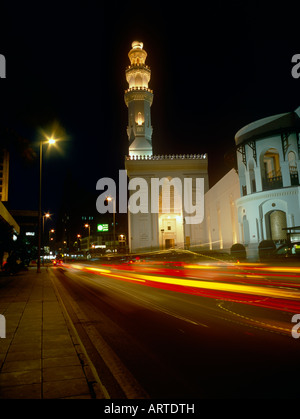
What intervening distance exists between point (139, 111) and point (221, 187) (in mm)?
26787

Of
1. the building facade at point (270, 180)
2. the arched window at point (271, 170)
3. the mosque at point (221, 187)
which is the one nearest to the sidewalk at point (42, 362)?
the mosque at point (221, 187)

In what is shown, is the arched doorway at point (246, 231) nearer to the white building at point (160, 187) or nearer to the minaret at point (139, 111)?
the white building at point (160, 187)

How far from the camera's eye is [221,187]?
42.8m

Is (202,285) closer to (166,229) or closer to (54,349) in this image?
(54,349)

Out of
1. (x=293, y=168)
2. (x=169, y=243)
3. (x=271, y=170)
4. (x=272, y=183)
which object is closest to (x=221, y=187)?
(x=271, y=170)

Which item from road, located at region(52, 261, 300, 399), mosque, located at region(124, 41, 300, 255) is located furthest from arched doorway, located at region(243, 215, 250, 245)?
road, located at region(52, 261, 300, 399)

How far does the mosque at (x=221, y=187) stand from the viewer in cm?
2948

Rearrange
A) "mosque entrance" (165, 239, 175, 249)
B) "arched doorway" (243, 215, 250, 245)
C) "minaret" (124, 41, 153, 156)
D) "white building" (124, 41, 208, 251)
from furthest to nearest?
1. "minaret" (124, 41, 153, 156)
2. "white building" (124, 41, 208, 251)
3. "mosque entrance" (165, 239, 175, 249)
4. "arched doorway" (243, 215, 250, 245)

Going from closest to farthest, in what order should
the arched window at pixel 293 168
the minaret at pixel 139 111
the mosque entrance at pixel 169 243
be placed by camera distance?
the arched window at pixel 293 168, the mosque entrance at pixel 169 243, the minaret at pixel 139 111

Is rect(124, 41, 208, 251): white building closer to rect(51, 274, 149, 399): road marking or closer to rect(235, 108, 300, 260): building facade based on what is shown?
rect(235, 108, 300, 260): building facade

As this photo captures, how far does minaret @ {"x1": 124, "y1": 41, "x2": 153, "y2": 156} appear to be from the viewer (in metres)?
60.3

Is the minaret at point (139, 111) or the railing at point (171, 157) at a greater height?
the minaret at point (139, 111)

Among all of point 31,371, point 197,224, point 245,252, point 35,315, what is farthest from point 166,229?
point 31,371

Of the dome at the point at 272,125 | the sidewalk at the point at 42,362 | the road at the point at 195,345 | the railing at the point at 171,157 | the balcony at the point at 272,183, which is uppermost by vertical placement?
the railing at the point at 171,157
